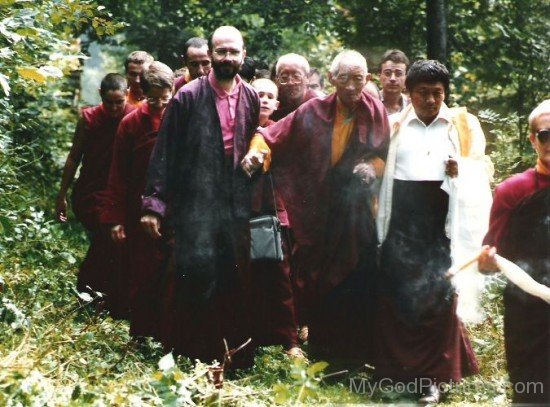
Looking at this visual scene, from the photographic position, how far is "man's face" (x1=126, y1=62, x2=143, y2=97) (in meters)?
8.42

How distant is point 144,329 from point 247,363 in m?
0.91

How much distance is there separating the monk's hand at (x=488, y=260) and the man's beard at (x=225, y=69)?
6.95 feet

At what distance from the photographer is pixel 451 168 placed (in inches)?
233

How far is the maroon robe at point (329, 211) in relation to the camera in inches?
254

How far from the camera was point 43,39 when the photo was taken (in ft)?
22.5

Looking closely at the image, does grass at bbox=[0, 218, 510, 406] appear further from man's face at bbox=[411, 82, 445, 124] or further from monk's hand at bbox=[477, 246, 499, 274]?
man's face at bbox=[411, 82, 445, 124]

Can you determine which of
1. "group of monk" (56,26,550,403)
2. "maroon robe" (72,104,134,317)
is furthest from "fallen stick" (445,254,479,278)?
"maroon robe" (72,104,134,317)

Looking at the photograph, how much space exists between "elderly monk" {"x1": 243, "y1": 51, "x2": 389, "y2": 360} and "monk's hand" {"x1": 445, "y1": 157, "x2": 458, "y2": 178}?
0.48m

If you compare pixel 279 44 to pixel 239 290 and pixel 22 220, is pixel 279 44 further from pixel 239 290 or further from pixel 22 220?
pixel 239 290

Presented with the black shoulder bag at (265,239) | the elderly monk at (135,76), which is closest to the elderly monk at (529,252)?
the black shoulder bag at (265,239)

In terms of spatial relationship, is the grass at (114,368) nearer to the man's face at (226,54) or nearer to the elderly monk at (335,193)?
the elderly monk at (335,193)

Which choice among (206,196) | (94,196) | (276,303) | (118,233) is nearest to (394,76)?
(276,303)

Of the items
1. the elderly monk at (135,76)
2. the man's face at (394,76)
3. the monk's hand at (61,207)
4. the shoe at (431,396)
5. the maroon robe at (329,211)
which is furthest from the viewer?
the elderly monk at (135,76)

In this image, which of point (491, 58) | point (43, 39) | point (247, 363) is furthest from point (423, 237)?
point (491, 58)
